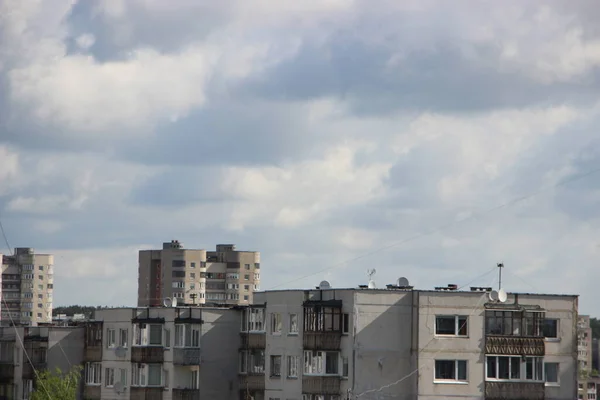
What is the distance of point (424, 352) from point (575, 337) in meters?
9.91

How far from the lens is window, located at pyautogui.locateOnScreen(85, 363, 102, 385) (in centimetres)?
10894

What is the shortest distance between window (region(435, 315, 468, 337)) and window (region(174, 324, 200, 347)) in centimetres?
2278

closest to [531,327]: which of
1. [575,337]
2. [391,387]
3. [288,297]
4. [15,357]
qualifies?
[575,337]

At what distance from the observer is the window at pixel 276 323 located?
9362 cm

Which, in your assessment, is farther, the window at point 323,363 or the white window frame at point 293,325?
the white window frame at point 293,325

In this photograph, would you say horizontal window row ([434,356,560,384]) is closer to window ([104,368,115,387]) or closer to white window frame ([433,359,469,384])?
white window frame ([433,359,469,384])

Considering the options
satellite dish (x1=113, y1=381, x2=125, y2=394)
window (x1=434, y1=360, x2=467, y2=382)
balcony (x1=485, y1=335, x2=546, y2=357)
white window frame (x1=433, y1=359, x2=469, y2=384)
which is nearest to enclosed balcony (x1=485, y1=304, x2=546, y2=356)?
balcony (x1=485, y1=335, x2=546, y2=357)

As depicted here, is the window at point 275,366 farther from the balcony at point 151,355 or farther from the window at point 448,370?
the window at point 448,370

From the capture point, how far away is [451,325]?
85688mm

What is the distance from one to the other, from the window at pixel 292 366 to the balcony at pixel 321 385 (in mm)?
1652

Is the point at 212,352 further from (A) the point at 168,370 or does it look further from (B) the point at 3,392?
(B) the point at 3,392

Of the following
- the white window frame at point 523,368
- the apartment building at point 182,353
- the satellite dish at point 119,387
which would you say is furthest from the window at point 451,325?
the satellite dish at point 119,387

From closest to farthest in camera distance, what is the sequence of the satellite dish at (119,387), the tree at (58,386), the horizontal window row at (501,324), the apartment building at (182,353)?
the horizontal window row at (501,324), the apartment building at (182,353), the satellite dish at (119,387), the tree at (58,386)

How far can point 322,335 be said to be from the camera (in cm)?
8862
